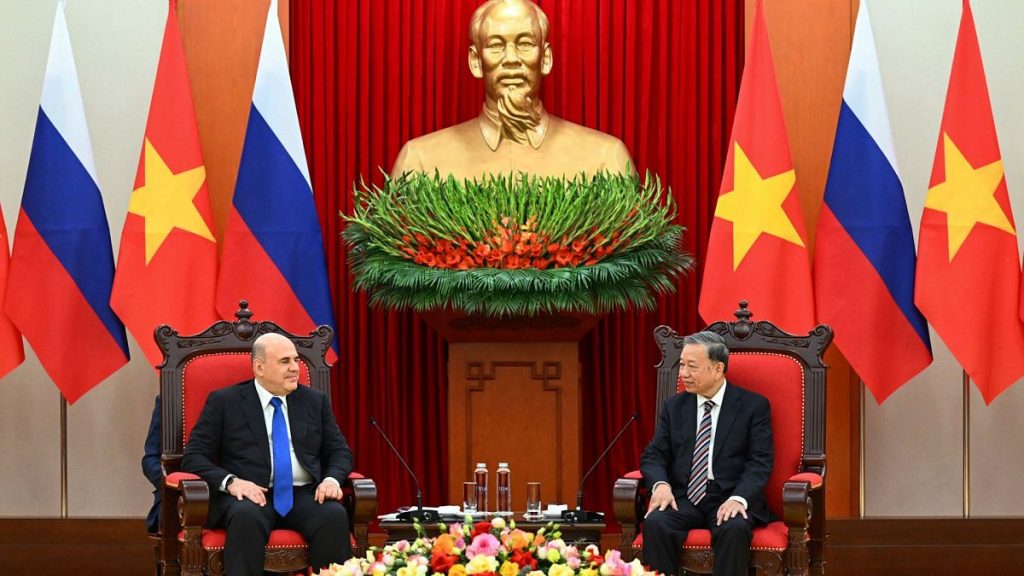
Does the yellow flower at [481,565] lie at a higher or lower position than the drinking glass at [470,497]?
higher

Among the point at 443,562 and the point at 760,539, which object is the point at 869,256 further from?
the point at 443,562

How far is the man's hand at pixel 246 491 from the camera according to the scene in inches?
180

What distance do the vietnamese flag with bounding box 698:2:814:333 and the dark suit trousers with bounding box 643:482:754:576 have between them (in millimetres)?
1405

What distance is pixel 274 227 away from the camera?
6.04 meters

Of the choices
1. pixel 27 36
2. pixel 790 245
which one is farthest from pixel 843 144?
pixel 27 36

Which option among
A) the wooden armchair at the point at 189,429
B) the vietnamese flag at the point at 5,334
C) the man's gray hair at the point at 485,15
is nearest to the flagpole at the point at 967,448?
the man's gray hair at the point at 485,15

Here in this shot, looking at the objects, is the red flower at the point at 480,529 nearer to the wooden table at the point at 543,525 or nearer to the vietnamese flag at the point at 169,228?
the wooden table at the point at 543,525

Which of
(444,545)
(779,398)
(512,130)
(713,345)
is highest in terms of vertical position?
(512,130)

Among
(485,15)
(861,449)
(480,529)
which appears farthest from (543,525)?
(485,15)

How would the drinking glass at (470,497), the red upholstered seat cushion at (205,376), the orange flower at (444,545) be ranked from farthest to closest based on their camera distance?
the drinking glass at (470,497) < the red upholstered seat cushion at (205,376) < the orange flower at (444,545)

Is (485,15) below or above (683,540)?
above

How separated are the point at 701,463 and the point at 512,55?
83.9 inches

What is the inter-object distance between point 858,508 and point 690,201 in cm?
157

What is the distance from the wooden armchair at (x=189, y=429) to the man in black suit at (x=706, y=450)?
0.98 meters
